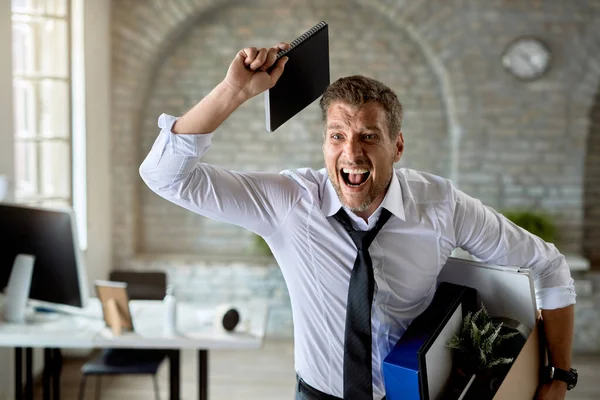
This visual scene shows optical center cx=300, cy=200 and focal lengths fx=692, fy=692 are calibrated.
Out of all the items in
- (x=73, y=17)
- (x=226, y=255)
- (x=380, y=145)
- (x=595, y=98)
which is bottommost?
(x=226, y=255)

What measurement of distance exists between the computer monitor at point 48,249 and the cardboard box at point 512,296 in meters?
1.83

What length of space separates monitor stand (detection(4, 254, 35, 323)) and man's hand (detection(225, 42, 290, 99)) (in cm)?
197

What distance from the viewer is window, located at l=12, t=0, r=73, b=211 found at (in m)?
4.18

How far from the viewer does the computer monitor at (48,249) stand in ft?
9.75

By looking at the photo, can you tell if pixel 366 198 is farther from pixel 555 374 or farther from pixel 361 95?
pixel 555 374

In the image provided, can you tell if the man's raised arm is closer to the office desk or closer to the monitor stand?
the office desk

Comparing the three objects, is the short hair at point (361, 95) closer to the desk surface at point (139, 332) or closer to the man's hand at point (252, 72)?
the man's hand at point (252, 72)

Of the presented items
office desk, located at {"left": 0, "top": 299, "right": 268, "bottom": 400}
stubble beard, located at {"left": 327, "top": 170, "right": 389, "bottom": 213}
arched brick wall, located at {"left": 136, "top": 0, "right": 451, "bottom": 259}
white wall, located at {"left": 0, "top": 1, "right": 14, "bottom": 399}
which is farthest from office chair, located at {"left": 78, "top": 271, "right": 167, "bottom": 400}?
stubble beard, located at {"left": 327, "top": 170, "right": 389, "bottom": 213}

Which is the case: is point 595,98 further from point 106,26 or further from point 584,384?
point 106,26

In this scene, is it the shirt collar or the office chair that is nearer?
the shirt collar

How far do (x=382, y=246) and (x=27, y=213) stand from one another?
6.39 ft

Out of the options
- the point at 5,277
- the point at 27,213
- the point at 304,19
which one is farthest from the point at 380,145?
the point at 304,19

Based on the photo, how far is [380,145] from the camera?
1616mm

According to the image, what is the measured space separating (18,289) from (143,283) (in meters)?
0.93
